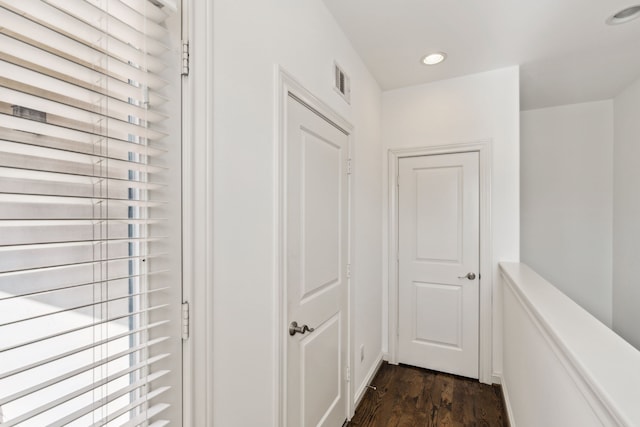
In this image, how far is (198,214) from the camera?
98 cm

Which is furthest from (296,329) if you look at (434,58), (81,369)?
(434,58)

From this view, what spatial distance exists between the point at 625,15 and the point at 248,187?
254 centimetres

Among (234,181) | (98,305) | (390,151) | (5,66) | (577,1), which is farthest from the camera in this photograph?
(390,151)

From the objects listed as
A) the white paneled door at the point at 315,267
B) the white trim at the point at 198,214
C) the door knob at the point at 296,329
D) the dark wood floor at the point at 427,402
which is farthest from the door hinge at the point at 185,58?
the dark wood floor at the point at 427,402

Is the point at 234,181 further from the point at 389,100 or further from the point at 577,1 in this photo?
the point at 389,100

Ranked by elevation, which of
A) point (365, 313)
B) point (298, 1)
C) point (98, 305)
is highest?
point (298, 1)

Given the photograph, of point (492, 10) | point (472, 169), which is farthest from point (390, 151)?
point (492, 10)

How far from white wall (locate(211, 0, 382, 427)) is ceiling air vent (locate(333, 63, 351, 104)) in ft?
1.01

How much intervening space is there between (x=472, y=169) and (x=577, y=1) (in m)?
1.29

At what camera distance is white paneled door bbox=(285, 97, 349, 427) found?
151cm

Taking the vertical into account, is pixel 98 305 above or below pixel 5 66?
below

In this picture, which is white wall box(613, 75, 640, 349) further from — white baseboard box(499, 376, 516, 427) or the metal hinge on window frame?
the metal hinge on window frame

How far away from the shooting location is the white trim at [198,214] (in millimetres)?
949

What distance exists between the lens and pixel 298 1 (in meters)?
1.57
